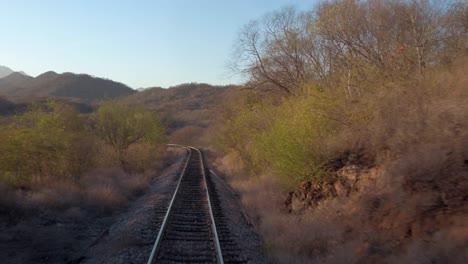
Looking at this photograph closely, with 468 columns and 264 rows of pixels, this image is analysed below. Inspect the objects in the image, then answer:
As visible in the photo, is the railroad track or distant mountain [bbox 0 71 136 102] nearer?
the railroad track

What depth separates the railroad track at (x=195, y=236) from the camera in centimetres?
883

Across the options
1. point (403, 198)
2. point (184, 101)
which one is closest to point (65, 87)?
point (184, 101)

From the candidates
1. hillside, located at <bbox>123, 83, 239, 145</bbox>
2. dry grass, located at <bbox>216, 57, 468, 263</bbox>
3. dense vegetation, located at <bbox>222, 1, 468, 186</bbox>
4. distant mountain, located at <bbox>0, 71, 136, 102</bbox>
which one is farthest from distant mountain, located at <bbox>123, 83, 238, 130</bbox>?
dry grass, located at <bbox>216, 57, 468, 263</bbox>

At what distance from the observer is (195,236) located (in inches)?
420

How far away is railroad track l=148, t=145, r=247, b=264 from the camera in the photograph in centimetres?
883

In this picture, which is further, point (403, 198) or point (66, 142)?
point (66, 142)

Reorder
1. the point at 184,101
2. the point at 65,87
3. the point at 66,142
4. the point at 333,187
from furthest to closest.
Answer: the point at 65,87 < the point at 184,101 < the point at 66,142 < the point at 333,187

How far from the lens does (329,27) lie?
15703 millimetres

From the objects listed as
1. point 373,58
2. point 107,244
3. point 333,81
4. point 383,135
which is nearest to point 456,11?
point 373,58

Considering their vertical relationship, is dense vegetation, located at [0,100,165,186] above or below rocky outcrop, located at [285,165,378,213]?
above

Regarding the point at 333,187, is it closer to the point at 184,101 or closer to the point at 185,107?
the point at 185,107

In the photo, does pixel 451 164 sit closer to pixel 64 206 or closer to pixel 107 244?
pixel 107 244

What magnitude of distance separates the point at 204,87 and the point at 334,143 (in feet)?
603

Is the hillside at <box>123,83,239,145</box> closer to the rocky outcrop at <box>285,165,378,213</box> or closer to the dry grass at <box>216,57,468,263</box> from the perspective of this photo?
the rocky outcrop at <box>285,165,378,213</box>
